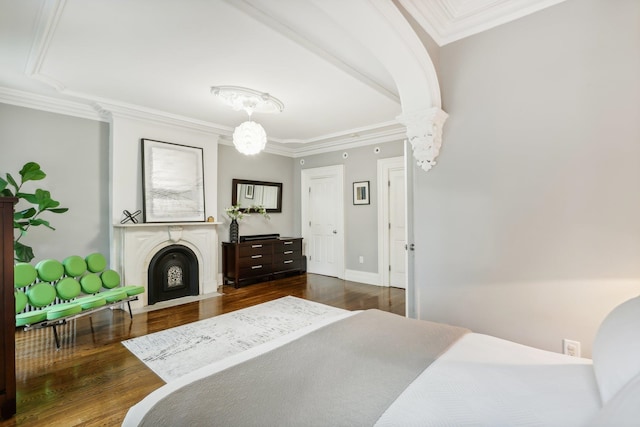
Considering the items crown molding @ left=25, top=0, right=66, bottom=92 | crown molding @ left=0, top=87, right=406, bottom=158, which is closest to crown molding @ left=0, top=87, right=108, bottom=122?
crown molding @ left=0, top=87, right=406, bottom=158

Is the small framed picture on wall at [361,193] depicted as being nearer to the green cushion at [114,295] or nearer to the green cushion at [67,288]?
the green cushion at [114,295]

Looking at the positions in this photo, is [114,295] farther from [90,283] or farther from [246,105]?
[246,105]

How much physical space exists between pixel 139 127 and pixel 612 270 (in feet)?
16.3

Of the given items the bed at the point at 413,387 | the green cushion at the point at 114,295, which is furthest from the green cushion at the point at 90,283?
the bed at the point at 413,387

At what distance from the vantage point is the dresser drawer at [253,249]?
5121 millimetres

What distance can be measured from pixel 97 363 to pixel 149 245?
6.08ft

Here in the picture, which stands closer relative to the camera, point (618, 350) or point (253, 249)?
point (618, 350)

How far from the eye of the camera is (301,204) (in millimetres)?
6430

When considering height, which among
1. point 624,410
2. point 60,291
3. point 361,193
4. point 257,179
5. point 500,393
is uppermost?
point 257,179

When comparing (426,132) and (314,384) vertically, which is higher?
(426,132)

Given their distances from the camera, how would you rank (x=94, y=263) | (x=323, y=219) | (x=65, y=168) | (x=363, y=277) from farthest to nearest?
(x=323, y=219)
(x=363, y=277)
(x=65, y=168)
(x=94, y=263)

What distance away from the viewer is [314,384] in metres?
1.07

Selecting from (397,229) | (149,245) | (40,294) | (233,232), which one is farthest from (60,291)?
(397,229)

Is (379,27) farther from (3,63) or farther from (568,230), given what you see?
(3,63)
